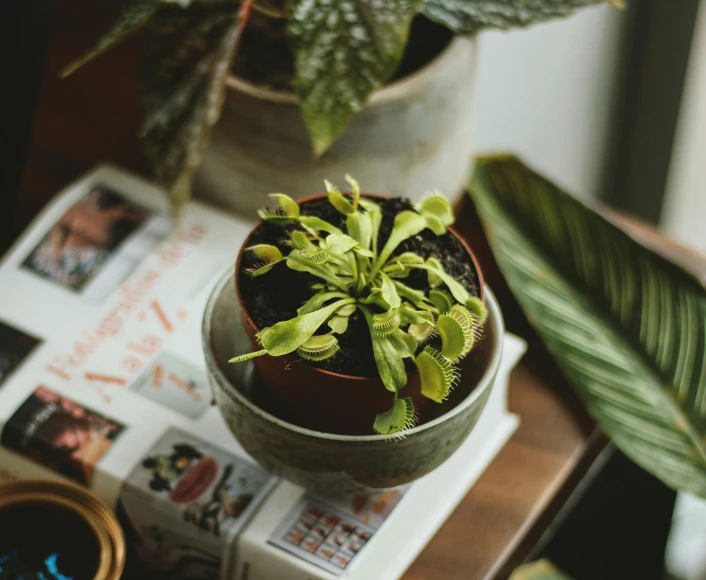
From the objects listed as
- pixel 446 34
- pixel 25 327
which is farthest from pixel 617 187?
pixel 25 327

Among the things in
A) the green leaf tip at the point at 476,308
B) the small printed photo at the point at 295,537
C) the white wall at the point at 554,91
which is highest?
the white wall at the point at 554,91

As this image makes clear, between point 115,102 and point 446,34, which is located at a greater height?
point 446,34

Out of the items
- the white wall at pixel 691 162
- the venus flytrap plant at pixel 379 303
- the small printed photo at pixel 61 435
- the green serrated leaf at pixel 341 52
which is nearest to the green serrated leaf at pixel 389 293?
the venus flytrap plant at pixel 379 303

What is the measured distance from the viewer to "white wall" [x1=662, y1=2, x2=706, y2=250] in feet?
4.05

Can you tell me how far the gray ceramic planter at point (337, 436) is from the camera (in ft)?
1.60

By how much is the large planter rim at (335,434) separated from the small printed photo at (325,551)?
0.34 ft

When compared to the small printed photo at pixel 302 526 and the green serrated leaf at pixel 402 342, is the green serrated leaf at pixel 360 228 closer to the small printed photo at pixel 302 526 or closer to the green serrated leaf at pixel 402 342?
the green serrated leaf at pixel 402 342

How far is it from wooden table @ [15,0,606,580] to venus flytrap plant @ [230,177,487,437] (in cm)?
18

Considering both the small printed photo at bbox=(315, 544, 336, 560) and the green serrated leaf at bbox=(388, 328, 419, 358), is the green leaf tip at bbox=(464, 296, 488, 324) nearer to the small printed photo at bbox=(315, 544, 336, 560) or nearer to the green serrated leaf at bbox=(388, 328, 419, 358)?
the green serrated leaf at bbox=(388, 328, 419, 358)

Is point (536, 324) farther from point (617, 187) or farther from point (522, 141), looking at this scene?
point (617, 187)

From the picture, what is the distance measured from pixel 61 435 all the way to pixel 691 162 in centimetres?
109

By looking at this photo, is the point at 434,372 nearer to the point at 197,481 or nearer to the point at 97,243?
the point at 197,481

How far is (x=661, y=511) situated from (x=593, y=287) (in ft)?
1.45

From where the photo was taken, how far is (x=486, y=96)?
116 centimetres
